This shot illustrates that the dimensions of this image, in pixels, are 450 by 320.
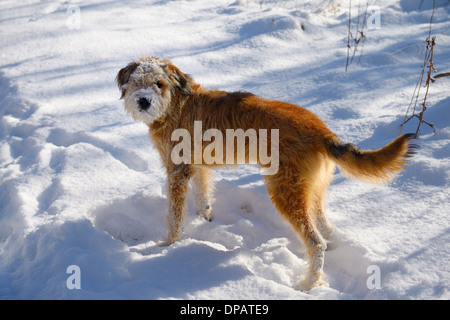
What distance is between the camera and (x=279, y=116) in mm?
3092

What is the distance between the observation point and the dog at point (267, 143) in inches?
113

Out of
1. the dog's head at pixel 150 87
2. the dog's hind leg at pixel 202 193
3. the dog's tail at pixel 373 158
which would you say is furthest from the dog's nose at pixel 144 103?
the dog's tail at pixel 373 158

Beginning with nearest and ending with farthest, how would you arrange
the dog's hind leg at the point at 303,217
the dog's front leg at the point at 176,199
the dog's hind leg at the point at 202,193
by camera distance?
the dog's hind leg at the point at 303,217 → the dog's front leg at the point at 176,199 → the dog's hind leg at the point at 202,193

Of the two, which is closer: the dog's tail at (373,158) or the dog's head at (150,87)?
the dog's tail at (373,158)

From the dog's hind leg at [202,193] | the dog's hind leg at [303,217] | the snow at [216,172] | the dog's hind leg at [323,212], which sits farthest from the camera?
the dog's hind leg at [202,193]

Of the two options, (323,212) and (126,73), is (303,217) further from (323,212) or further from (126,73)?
(126,73)

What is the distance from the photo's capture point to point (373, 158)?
2770 millimetres

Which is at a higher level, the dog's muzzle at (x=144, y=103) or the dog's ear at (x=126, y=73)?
the dog's ear at (x=126, y=73)

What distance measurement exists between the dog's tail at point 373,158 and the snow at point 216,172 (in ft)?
2.34

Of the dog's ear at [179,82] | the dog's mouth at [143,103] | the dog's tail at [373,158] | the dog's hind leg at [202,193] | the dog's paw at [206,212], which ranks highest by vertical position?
the dog's ear at [179,82]

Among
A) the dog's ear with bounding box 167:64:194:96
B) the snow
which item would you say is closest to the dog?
the dog's ear with bounding box 167:64:194:96

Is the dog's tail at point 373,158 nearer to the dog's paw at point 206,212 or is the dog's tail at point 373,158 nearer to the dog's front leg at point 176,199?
the dog's front leg at point 176,199

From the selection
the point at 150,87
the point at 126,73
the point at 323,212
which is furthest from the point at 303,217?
the point at 126,73

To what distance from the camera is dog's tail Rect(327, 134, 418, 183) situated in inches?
107
